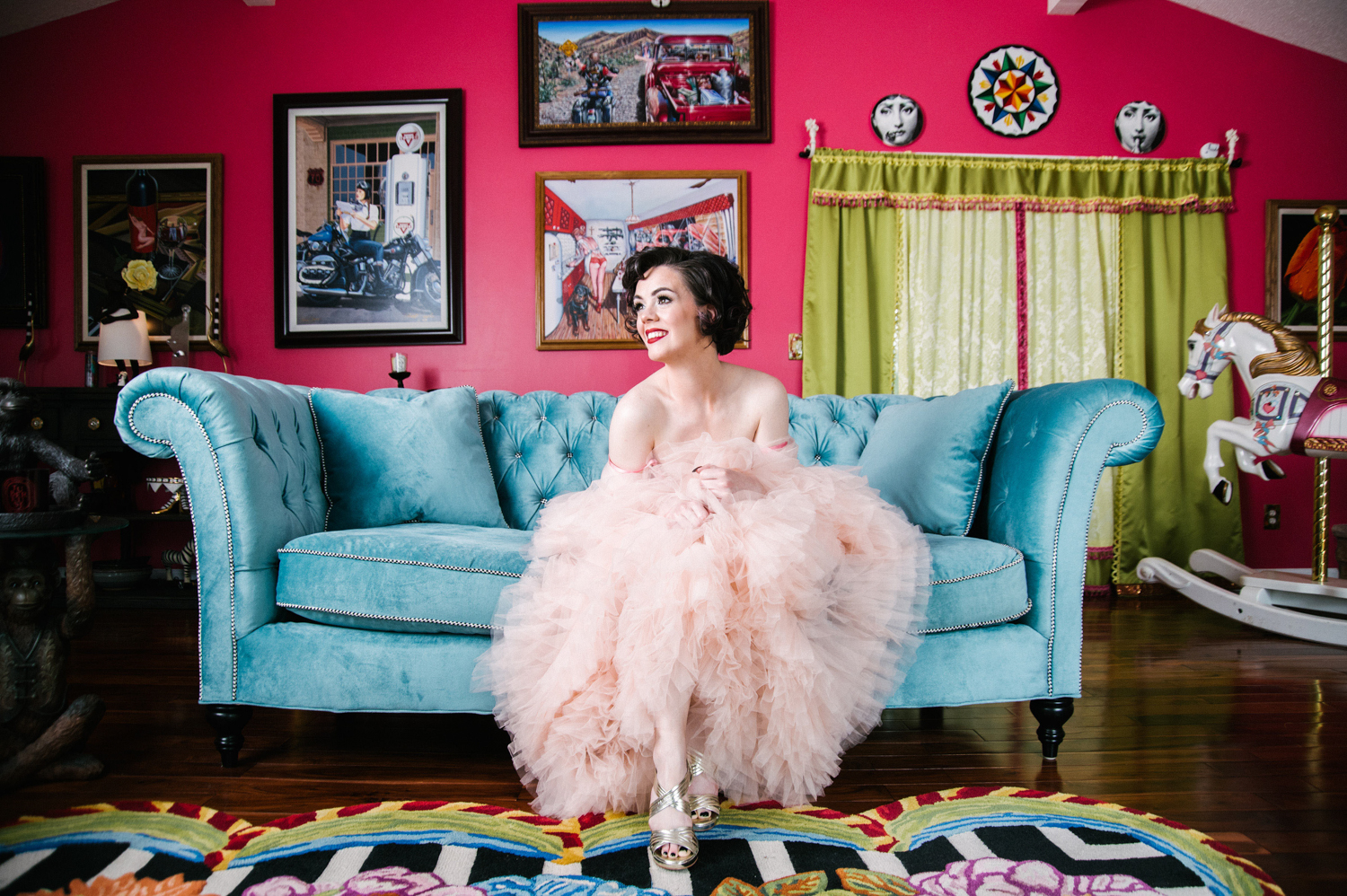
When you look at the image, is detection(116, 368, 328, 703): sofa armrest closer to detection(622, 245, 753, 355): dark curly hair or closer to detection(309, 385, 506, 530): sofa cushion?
detection(309, 385, 506, 530): sofa cushion

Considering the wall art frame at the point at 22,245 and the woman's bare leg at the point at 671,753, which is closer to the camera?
the woman's bare leg at the point at 671,753

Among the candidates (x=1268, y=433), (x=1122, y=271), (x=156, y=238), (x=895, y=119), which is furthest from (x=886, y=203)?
(x=156, y=238)

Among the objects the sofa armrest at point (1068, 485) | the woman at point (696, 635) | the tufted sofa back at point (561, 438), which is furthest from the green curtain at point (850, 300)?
the woman at point (696, 635)

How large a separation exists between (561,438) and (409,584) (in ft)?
2.70

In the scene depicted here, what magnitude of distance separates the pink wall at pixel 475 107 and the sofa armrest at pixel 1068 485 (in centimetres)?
206

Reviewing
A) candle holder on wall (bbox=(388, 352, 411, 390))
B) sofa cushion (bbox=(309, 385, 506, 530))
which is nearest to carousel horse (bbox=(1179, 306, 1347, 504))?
sofa cushion (bbox=(309, 385, 506, 530))

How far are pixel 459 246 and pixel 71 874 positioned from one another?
301 centimetres

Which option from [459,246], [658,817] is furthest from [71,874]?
[459,246]

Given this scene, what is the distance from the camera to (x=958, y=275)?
144 inches

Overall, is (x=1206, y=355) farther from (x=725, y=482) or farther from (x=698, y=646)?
(x=698, y=646)

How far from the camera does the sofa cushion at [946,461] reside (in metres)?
1.83

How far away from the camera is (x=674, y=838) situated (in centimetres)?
115

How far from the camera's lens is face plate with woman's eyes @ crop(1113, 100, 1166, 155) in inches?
144

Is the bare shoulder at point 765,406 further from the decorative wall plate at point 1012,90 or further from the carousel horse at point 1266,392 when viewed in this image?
the decorative wall plate at point 1012,90
